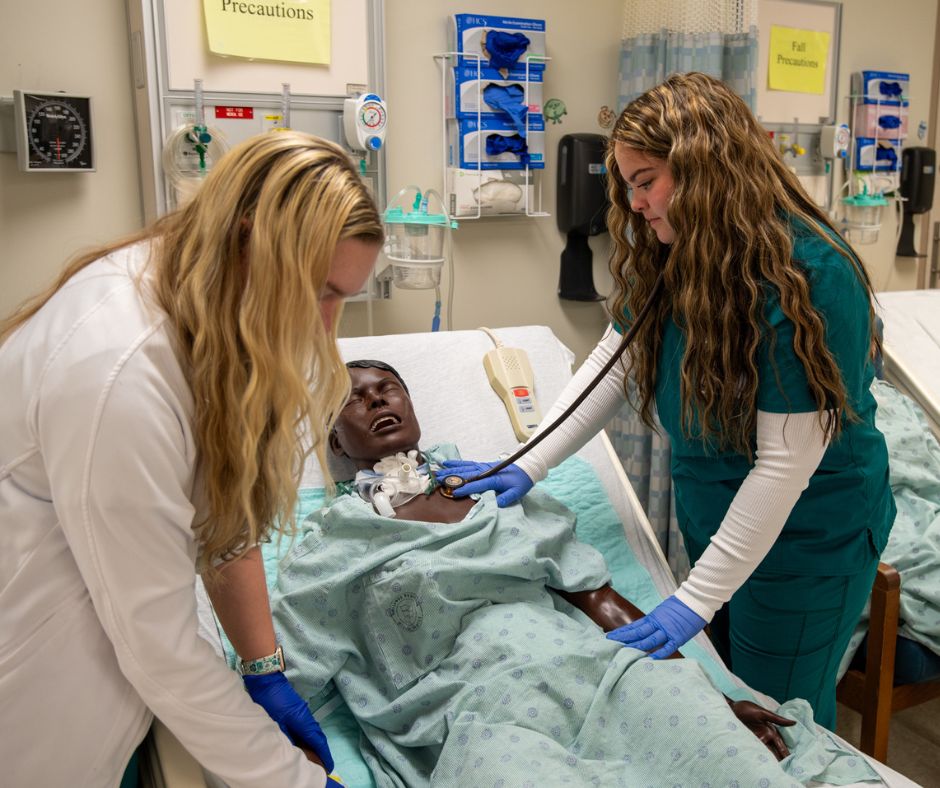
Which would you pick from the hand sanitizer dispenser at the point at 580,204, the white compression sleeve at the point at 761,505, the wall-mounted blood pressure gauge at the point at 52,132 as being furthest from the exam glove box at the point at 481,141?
the white compression sleeve at the point at 761,505

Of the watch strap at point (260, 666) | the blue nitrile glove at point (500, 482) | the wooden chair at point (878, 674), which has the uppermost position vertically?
the blue nitrile glove at point (500, 482)

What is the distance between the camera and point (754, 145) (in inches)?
56.4

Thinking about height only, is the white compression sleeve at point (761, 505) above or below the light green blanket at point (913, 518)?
above

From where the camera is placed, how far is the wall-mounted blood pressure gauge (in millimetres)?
2104

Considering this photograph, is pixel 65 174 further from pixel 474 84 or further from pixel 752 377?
pixel 752 377

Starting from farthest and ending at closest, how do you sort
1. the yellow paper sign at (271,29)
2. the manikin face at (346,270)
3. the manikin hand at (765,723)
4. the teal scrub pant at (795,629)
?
the yellow paper sign at (271,29), the teal scrub pant at (795,629), the manikin hand at (765,723), the manikin face at (346,270)

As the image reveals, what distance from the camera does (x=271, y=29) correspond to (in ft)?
7.44

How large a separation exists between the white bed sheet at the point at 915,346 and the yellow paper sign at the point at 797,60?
2.82 ft

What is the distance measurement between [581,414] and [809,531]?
52 cm

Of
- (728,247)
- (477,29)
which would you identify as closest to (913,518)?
(728,247)

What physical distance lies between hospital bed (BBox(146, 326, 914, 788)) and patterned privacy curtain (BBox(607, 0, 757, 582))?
0.41 m

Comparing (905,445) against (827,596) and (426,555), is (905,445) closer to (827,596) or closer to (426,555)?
(827,596)

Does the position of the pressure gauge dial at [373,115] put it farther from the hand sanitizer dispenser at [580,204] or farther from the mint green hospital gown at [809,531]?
the mint green hospital gown at [809,531]

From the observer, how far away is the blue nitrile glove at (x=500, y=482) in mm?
1818
